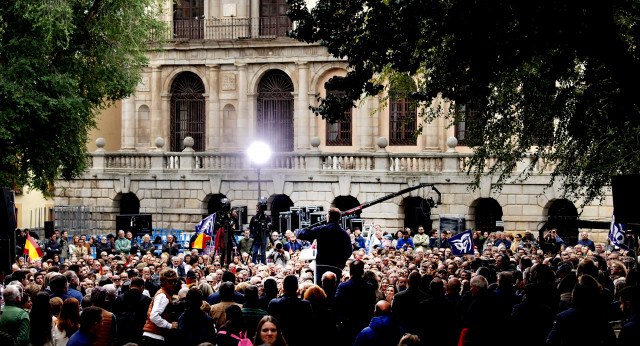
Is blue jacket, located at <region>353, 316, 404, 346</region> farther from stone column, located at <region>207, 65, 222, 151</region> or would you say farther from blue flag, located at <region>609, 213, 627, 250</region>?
stone column, located at <region>207, 65, 222, 151</region>

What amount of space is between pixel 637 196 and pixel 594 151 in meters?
6.41

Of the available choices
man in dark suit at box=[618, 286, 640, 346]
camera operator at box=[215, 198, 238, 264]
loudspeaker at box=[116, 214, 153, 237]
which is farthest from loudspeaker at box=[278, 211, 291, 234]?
man in dark suit at box=[618, 286, 640, 346]

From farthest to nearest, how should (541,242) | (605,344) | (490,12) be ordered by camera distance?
(541,242)
(490,12)
(605,344)

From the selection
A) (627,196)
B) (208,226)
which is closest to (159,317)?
(627,196)

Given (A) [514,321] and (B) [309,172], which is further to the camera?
(B) [309,172]

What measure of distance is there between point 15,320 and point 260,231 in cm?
1629

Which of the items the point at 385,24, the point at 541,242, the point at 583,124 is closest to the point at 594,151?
the point at 583,124

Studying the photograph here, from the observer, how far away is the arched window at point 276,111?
134 feet

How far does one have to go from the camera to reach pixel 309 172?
37.4 m

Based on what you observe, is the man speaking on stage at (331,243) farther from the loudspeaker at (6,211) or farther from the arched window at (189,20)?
the arched window at (189,20)

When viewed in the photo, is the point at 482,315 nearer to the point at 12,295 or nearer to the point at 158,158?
the point at 12,295

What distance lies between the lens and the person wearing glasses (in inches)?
467

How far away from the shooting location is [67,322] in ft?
36.7

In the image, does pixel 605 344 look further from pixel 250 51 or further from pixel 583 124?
pixel 250 51
